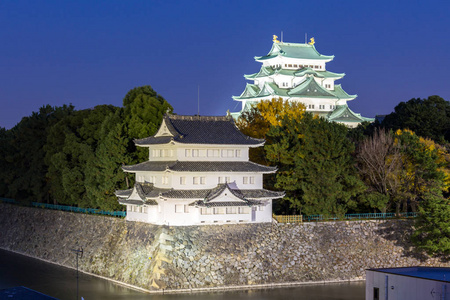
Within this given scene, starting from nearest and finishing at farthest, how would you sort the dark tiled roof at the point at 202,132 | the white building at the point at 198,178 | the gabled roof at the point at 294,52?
the white building at the point at 198,178 → the dark tiled roof at the point at 202,132 → the gabled roof at the point at 294,52

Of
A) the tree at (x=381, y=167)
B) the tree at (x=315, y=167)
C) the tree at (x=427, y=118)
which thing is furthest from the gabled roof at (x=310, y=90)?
the tree at (x=315, y=167)

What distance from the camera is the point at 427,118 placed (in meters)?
55.2

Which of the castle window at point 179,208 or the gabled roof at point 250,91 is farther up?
the gabled roof at point 250,91

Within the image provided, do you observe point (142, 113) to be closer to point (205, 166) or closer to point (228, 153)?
point (228, 153)

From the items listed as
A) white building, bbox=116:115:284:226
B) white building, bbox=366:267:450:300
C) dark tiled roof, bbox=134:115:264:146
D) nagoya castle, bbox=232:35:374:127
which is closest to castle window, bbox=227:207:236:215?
white building, bbox=116:115:284:226

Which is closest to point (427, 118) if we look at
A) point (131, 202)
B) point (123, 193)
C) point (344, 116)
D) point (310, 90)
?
point (344, 116)

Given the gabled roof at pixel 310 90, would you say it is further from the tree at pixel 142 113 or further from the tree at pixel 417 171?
the tree at pixel 142 113

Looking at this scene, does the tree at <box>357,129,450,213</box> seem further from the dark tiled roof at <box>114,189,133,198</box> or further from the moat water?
the dark tiled roof at <box>114,189,133,198</box>

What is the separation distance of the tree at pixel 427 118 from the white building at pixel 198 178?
60.8 feet

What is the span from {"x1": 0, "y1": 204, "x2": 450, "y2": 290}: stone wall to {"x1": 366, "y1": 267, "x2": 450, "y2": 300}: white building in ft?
27.7

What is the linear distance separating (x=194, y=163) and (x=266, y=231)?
5.40 m

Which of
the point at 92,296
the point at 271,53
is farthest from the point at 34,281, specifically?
the point at 271,53

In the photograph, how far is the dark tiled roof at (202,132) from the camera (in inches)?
1582

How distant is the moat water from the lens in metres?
35.1
